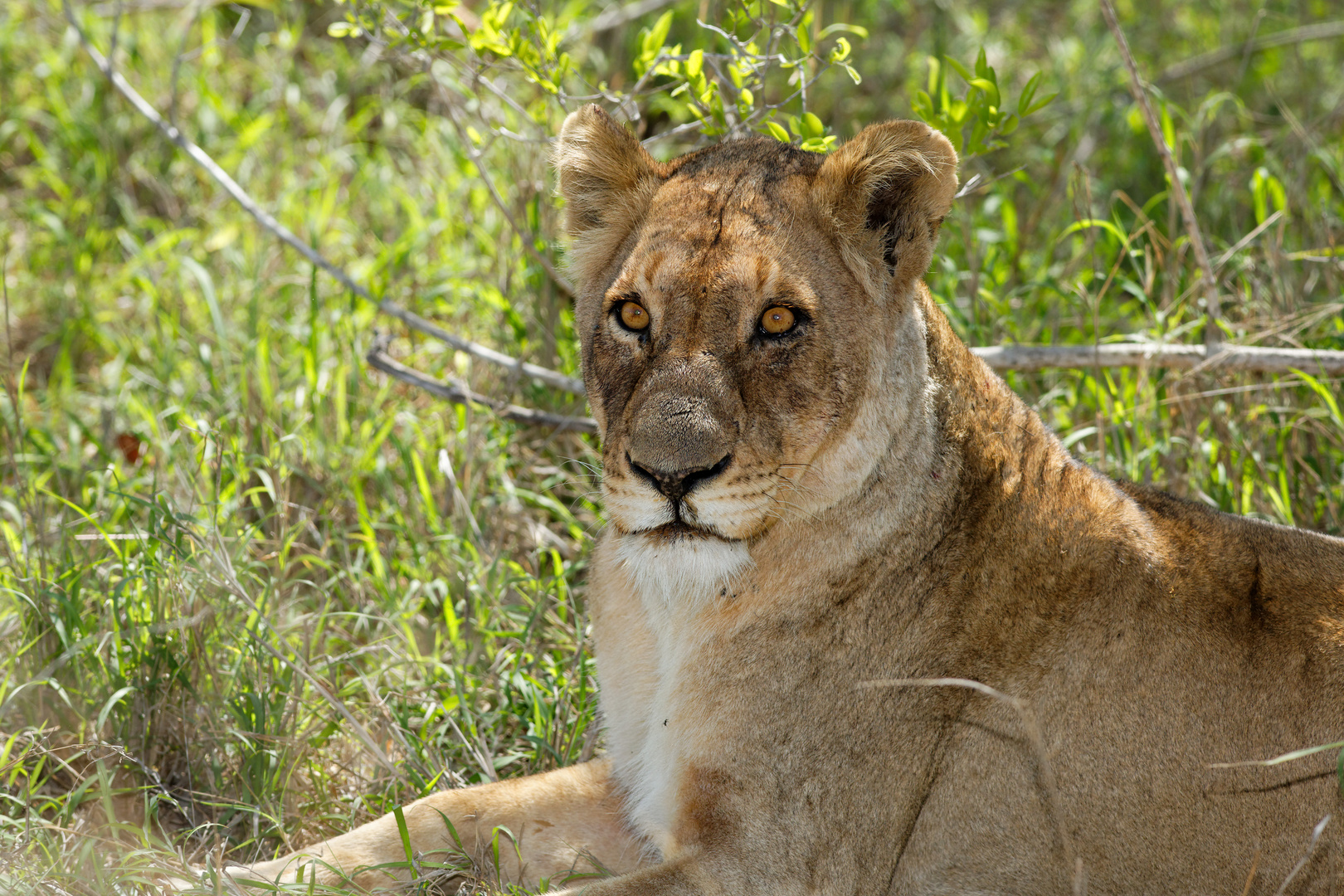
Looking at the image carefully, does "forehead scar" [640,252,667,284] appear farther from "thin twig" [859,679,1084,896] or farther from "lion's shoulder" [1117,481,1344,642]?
"lion's shoulder" [1117,481,1344,642]

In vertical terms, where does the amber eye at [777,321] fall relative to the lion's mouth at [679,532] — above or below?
above

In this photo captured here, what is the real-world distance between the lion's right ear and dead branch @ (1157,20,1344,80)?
5.12 metres

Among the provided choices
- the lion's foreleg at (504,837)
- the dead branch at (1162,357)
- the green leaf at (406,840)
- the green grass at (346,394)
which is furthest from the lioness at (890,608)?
the dead branch at (1162,357)

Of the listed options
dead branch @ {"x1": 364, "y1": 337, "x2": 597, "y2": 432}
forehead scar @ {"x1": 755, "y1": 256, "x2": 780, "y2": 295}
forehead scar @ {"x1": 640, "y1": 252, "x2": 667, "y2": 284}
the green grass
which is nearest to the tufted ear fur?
forehead scar @ {"x1": 755, "y1": 256, "x2": 780, "y2": 295}

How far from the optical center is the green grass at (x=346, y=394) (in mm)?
3898

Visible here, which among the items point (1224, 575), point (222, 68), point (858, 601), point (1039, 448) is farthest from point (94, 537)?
point (222, 68)

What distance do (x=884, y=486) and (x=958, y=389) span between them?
0.38 metres

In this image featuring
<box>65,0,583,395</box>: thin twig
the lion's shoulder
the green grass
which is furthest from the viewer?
<box>65,0,583,395</box>: thin twig

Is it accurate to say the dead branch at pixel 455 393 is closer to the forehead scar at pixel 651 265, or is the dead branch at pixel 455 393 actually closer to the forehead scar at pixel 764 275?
the forehead scar at pixel 651 265

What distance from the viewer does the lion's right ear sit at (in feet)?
11.3

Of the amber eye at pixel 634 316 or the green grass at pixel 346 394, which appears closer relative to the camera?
the amber eye at pixel 634 316

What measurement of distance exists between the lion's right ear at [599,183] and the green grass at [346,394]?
102 cm

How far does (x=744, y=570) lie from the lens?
124 inches

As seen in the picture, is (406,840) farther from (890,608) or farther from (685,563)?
(890,608)
